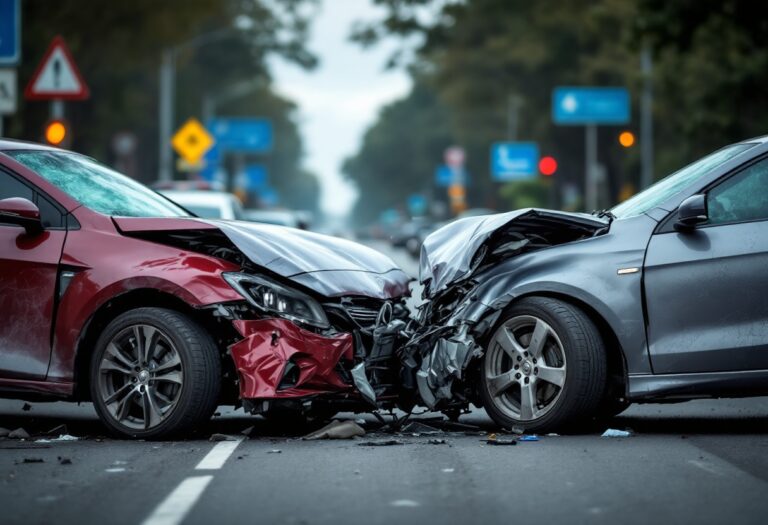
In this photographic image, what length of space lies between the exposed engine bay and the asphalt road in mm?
285

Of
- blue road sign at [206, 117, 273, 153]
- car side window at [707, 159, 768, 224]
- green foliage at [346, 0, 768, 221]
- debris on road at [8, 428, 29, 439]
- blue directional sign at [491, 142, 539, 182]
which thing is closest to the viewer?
car side window at [707, 159, 768, 224]

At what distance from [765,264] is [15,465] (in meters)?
4.10

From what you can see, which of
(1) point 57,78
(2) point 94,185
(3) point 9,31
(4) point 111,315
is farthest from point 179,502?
(1) point 57,78

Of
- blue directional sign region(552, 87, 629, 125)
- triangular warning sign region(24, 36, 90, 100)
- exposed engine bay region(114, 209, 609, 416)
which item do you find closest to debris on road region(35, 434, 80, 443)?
exposed engine bay region(114, 209, 609, 416)

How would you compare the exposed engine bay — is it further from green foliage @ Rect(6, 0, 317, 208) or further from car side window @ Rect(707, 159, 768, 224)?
green foliage @ Rect(6, 0, 317, 208)

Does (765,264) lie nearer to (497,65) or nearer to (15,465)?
(15,465)

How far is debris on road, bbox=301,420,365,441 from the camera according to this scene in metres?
8.20

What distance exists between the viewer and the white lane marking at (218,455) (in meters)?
7.08

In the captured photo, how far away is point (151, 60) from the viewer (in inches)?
1783

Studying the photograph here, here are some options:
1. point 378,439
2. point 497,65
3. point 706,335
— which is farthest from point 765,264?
point 497,65

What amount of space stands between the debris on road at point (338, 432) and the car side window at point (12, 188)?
7.04ft

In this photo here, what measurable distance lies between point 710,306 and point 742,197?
0.69 metres

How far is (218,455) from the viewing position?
24.5ft

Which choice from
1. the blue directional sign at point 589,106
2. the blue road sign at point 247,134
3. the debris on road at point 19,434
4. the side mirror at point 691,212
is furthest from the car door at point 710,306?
the blue road sign at point 247,134
